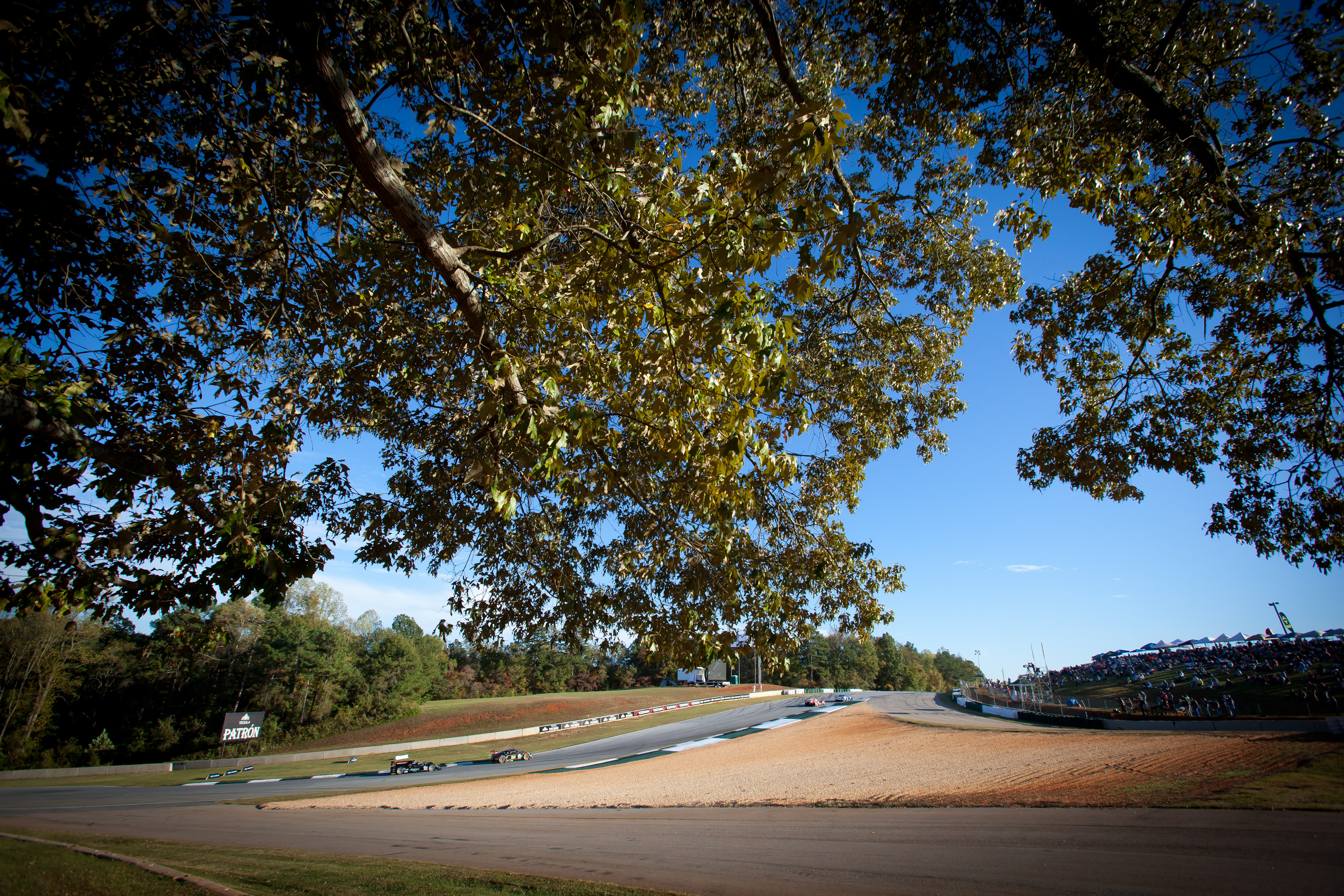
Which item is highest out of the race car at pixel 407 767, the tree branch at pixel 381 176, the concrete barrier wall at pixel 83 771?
the tree branch at pixel 381 176

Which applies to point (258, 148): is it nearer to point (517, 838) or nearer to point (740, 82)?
point (740, 82)

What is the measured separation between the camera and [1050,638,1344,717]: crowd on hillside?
24.1 metres

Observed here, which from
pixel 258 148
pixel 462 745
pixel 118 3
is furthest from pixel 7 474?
pixel 462 745

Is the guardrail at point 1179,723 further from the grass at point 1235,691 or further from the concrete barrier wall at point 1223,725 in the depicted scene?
the grass at point 1235,691

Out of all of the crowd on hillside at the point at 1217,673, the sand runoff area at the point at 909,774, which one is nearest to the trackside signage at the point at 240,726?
the sand runoff area at the point at 909,774

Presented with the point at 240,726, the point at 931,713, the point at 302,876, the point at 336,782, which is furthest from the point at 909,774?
the point at 240,726

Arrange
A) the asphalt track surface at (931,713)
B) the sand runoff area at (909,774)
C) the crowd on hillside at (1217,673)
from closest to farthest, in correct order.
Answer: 1. the sand runoff area at (909,774)
2. the crowd on hillside at (1217,673)
3. the asphalt track surface at (931,713)

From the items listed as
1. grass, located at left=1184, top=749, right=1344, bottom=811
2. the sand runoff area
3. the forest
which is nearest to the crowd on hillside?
the sand runoff area

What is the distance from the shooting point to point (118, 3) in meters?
5.35

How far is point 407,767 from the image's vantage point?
29.8 m

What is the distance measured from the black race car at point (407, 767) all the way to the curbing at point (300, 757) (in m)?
12.0

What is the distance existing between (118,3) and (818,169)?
26.0 ft

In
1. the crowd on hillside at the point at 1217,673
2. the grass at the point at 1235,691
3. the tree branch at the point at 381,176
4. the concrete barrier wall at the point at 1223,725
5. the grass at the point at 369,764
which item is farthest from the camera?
the grass at the point at 369,764

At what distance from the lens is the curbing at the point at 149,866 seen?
22.8ft
